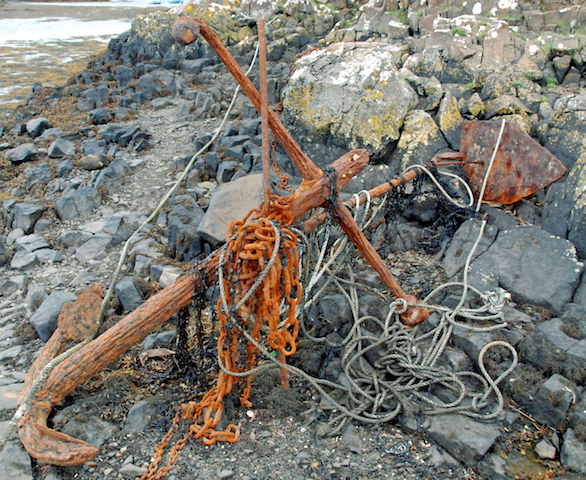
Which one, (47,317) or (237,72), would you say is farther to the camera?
(47,317)

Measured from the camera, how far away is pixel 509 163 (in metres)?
4.51

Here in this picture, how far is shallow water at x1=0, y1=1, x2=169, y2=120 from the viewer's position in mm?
12326

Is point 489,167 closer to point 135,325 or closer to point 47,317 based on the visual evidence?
point 135,325

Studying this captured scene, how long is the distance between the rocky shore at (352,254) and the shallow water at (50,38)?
3986mm

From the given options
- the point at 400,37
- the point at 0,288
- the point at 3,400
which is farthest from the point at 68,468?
the point at 400,37

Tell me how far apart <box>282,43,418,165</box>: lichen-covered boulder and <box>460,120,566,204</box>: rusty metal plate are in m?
1.04

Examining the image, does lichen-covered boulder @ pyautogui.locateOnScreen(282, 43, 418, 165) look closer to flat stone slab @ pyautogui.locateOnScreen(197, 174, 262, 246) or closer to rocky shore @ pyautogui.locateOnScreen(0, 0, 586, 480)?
rocky shore @ pyautogui.locateOnScreen(0, 0, 586, 480)

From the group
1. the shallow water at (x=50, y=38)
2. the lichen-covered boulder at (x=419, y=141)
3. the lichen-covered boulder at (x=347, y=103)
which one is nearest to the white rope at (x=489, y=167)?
the lichen-covered boulder at (x=419, y=141)

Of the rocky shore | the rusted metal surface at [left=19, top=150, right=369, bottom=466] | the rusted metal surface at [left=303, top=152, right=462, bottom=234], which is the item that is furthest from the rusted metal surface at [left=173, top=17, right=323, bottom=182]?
the rocky shore

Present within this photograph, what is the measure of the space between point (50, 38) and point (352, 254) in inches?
682

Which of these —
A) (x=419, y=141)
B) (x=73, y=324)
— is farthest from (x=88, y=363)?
(x=419, y=141)

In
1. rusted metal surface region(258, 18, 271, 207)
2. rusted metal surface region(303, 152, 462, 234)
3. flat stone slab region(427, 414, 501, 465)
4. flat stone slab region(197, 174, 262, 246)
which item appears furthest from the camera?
flat stone slab region(197, 174, 262, 246)

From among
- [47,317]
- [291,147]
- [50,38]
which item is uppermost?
[50,38]

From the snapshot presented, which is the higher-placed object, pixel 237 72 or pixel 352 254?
pixel 237 72
